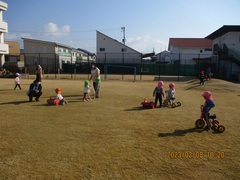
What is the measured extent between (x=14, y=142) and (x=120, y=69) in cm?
3567

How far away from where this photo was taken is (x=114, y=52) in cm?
4722

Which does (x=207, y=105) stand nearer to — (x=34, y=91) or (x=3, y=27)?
(x=34, y=91)

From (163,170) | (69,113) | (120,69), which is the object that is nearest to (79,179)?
(163,170)

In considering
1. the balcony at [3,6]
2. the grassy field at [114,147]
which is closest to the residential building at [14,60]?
the balcony at [3,6]

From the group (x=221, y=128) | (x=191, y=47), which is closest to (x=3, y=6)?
(x=221, y=128)

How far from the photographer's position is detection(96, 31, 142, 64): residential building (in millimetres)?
44375

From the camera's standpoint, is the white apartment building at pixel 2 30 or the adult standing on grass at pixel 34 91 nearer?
the adult standing on grass at pixel 34 91

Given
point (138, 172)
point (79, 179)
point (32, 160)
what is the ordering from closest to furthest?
1. point (79, 179)
2. point (138, 172)
3. point (32, 160)

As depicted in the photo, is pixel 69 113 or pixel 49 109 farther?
pixel 49 109

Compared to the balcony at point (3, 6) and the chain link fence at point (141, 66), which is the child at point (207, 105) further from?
the balcony at point (3, 6)

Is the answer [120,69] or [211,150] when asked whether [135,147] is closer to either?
[211,150]

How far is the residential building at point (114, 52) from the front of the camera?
4438 cm

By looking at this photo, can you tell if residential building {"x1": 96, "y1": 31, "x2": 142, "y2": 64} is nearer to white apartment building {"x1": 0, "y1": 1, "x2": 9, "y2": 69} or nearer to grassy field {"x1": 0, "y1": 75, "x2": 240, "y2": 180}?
white apartment building {"x1": 0, "y1": 1, "x2": 9, "y2": 69}

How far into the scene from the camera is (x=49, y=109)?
816 cm
